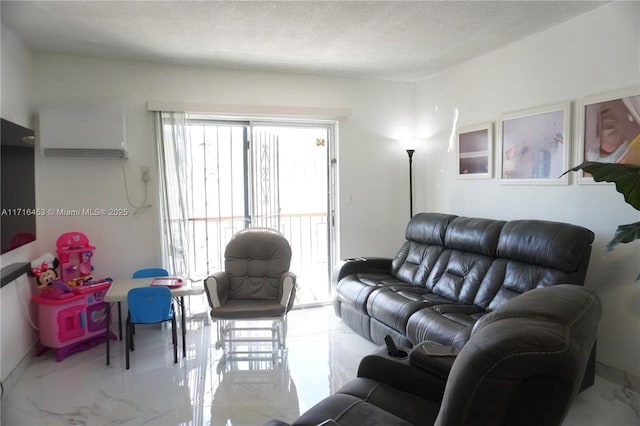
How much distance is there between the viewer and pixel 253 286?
3.63 m

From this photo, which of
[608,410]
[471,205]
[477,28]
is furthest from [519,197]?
[608,410]

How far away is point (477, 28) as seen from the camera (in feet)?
10.0

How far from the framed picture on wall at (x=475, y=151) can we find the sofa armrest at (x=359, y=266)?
1.19 metres

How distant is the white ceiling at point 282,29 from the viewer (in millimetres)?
2631

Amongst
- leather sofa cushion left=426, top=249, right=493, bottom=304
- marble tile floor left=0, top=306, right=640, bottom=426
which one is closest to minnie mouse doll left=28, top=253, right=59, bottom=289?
marble tile floor left=0, top=306, right=640, bottom=426

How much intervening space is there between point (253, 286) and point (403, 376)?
6.75ft

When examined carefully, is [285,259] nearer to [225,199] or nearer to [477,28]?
[225,199]

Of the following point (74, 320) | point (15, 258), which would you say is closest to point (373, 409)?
point (74, 320)

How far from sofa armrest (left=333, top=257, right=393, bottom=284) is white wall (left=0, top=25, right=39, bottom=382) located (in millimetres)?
2562

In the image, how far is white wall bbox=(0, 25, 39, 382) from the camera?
2768 mm

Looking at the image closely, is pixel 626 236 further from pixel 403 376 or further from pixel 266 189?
pixel 266 189

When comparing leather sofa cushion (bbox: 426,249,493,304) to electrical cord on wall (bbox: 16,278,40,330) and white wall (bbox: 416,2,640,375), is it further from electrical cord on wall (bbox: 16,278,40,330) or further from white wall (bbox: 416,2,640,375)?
electrical cord on wall (bbox: 16,278,40,330)

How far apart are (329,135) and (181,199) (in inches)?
68.9

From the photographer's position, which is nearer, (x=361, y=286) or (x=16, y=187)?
(x=16, y=187)
